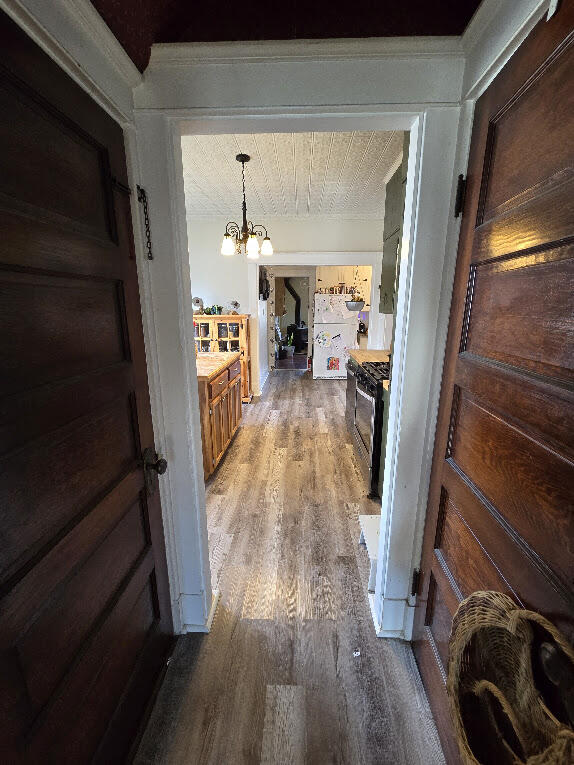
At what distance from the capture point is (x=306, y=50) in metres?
0.94

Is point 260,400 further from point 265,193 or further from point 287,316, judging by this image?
point 287,316

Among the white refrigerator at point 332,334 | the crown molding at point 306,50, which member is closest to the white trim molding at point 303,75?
the crown molding at point 306,50

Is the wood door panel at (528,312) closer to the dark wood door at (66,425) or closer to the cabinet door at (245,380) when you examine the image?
the dark wood door at (66,425)

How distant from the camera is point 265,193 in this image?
3.41 meters

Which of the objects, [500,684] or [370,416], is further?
[370,416]

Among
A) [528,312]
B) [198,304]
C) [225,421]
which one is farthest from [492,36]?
[198,304]

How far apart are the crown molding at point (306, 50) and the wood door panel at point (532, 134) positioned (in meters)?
0.33

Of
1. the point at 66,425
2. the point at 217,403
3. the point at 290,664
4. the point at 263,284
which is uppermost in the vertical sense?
the point at 263,284

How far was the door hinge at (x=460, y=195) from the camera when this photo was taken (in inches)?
39.1

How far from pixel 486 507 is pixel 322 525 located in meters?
1.54

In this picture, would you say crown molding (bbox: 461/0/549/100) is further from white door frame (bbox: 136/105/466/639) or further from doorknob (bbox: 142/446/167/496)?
doorknob (bbox: 142/446/167/496)

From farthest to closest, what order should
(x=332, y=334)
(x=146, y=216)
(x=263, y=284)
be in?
(x=332, y=334) → (x=263, y=284) → (x=146, y=216)

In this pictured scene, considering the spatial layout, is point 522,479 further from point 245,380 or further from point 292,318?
point 292,318

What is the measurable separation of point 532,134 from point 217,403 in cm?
253
